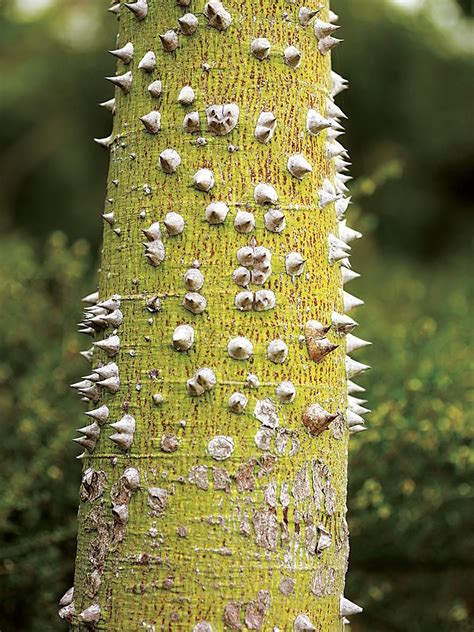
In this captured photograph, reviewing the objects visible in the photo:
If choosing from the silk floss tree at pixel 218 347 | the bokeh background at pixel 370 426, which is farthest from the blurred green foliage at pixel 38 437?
the silk floss tree at pixel 218 347

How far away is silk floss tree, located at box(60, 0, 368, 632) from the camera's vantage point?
58.7 inches

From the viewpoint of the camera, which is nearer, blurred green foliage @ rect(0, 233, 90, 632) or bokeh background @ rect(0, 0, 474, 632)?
blurred green foliage @ rect(0, 233, 90, 632)

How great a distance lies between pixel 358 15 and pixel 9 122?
324cm

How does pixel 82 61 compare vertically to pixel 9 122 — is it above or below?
above

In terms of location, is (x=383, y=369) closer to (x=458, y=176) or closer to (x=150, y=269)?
(x=150, y=269)

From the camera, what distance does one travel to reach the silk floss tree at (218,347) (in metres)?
1.49

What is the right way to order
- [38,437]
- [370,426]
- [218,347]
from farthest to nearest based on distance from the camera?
[38,437]
[370,426]
[218,347]

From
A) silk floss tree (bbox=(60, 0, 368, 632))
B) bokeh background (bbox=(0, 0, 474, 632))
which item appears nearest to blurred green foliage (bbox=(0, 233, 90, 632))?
bokeh background (bbox=(0, 0, 474, 632))

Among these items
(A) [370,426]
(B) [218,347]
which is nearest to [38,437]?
(A) [370,426]

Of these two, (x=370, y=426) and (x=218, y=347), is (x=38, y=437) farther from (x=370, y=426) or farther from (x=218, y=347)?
(x=218, y=347)

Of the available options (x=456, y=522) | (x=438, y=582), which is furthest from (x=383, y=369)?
(x=438, y=582)

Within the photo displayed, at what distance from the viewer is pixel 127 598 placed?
1507 millimetres

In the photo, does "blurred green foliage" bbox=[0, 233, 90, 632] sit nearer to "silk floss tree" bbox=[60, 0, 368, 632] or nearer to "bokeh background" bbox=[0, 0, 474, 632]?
"bokeh background" bbox=[0, 0, 474, 632]

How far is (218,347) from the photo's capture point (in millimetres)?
1526
